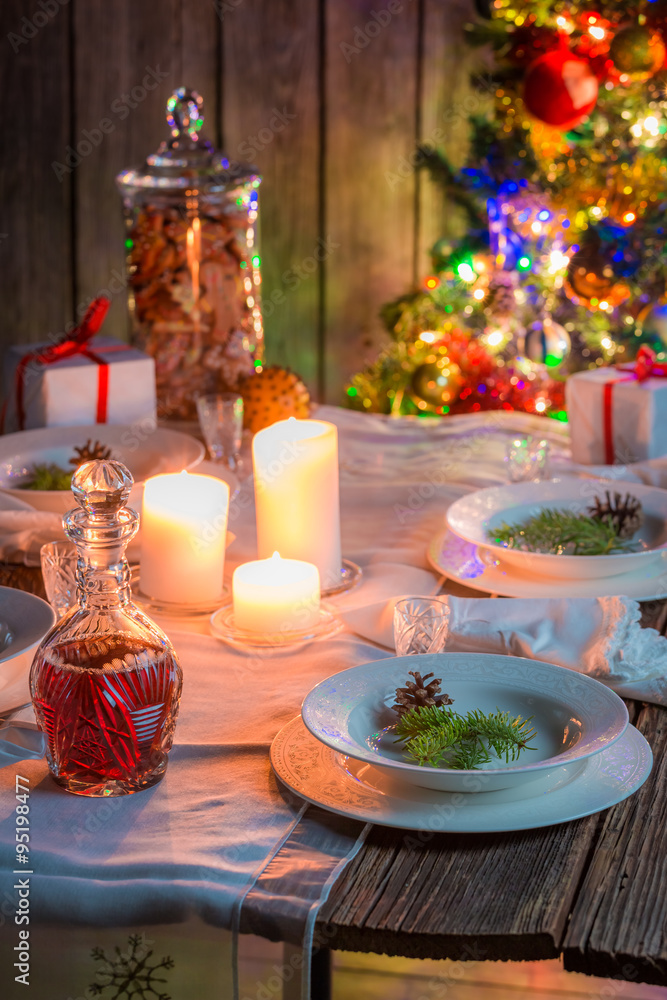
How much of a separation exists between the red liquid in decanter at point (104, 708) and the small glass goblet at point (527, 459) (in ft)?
2.52

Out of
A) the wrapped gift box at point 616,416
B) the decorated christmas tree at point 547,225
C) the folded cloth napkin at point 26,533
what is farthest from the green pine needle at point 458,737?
the decorated christmas tree at point 547,225

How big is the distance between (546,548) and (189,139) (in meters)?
0.91

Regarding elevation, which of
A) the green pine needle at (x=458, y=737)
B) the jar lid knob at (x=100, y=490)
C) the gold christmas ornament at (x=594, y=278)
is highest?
the gold christmas ornament at (x=594, y=278)

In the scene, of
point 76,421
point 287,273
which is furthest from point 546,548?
point 287,273

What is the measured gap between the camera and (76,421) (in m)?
1.49

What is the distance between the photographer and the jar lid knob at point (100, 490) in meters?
0.66

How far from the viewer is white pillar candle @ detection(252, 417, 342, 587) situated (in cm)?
101

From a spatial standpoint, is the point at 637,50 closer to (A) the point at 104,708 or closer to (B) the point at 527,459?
(B) the point at 527,459

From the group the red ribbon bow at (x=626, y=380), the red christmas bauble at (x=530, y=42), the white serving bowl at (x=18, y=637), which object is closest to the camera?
the white serving bowl at (x=18, y=637)

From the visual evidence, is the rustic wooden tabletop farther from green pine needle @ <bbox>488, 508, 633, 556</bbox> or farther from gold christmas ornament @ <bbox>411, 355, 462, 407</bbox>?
gold christmas ornament @ <bbox>411, 355, 462, 407</bbox>

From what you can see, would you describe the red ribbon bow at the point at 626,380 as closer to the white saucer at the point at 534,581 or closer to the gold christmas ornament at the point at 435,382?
the white saucer at the point at 534,581

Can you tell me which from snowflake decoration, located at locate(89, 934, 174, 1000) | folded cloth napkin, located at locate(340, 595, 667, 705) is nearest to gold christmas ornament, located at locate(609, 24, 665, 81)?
folded cloth napkin, located at locate(340, 595, 667, 705)

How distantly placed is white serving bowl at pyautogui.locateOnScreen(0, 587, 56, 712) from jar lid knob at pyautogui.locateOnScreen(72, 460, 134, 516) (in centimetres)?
17

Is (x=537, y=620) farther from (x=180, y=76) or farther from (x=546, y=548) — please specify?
(x=180, y=76)
